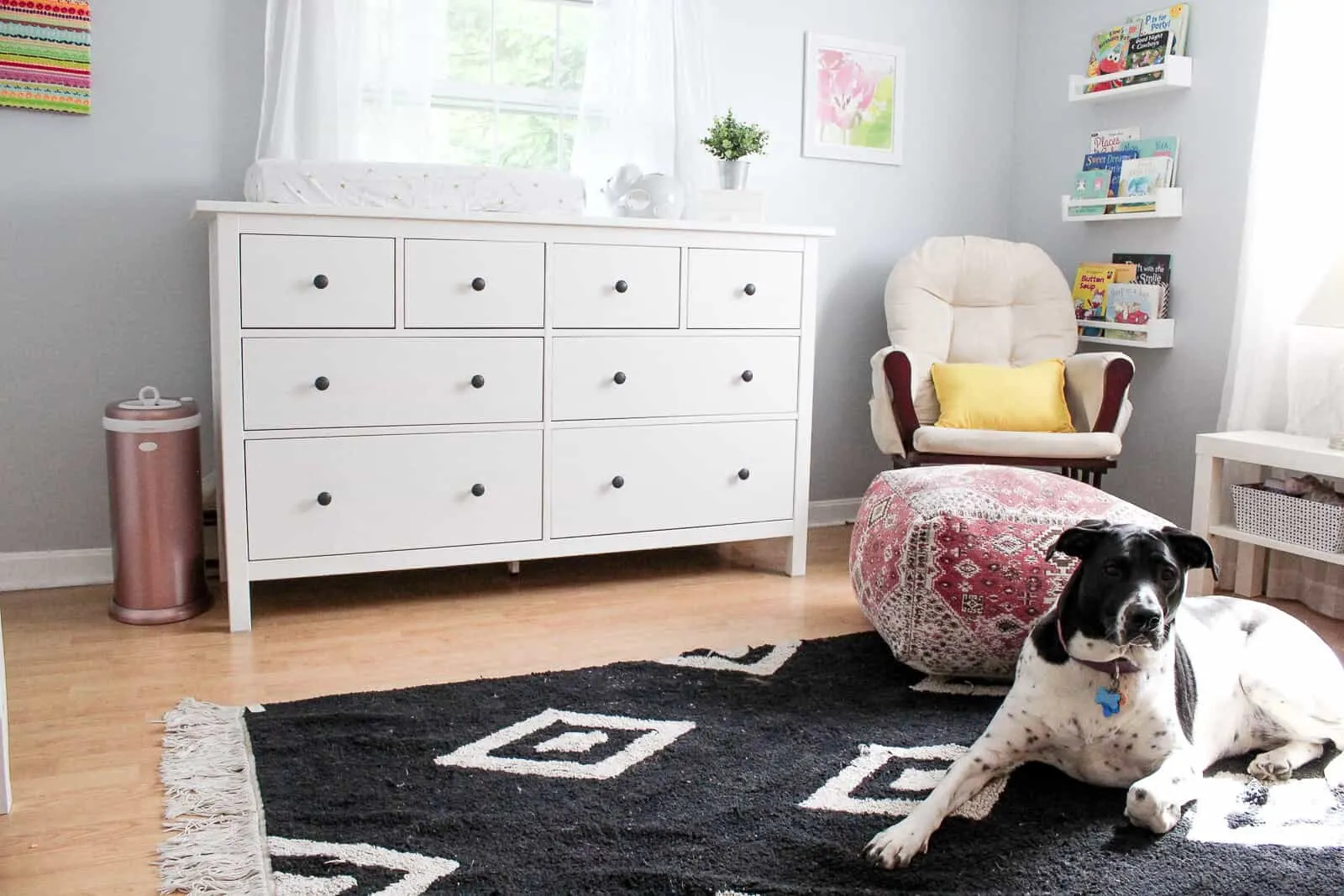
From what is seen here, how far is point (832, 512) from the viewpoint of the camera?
164 inches

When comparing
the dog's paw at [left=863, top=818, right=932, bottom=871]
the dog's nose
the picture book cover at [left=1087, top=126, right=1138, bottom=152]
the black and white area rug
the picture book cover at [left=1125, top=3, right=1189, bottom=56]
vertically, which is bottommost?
the black and white area rug

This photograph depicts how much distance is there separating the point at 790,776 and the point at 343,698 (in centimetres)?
91

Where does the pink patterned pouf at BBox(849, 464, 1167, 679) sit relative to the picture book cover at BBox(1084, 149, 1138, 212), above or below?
below

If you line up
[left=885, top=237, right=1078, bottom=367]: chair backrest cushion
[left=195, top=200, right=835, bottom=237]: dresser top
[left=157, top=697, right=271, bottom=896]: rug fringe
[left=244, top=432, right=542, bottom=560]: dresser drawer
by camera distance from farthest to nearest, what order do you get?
[left=885, top=237, right=1078, bottom=367]: chair backrest cushion < [left=244, top=432, right=542, bottom=560]: dresser drawer < [left=195, top=200, right=835, bottom=237]: dresser top < [left=157, top=697, right=271, bottom=896]: rug fringe

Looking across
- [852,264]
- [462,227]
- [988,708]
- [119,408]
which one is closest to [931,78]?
[852,264]

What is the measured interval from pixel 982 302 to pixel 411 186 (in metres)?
1.95

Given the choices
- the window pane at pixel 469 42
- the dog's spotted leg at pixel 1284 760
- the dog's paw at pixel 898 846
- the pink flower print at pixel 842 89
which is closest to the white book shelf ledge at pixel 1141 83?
the pink flower print at pixel 842 89

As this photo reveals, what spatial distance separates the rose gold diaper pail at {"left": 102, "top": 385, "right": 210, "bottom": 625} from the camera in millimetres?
2770

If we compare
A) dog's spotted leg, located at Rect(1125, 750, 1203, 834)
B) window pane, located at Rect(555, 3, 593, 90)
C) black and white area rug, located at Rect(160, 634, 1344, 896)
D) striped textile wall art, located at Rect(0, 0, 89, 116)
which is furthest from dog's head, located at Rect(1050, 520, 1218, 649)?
striped textile wall art, located at Rect(0, 0, 89, 116)

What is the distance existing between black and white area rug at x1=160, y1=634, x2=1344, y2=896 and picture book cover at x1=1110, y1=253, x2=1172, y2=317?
6.27 ft

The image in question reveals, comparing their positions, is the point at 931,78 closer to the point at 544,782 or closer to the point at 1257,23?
the point at 1257,23

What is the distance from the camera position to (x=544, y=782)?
195 cm

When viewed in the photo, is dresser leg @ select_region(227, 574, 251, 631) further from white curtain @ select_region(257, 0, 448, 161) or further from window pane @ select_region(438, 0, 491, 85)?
window pane @ select_region(438, 0, 491, 85)

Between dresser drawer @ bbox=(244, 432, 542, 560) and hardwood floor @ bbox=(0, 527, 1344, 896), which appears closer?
hardwood floor @ bbox=(0, 527, 1344, 896)
